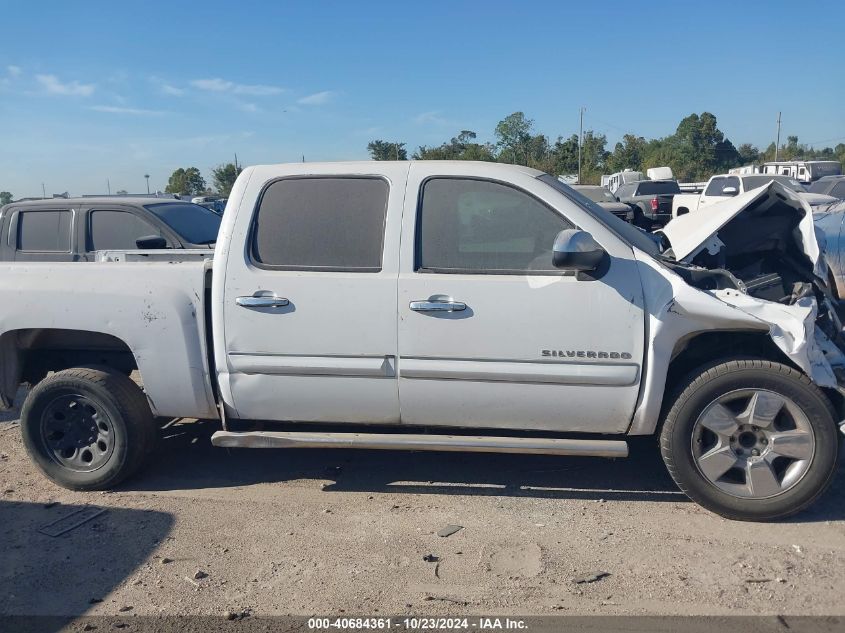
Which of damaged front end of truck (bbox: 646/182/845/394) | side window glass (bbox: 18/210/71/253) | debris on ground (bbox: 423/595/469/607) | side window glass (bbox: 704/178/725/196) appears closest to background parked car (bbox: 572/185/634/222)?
side window glass (bbox: 704/178/725/196)

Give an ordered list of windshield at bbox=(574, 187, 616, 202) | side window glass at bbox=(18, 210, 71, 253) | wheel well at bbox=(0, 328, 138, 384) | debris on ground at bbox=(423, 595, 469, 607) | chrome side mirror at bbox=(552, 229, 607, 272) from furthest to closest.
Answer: windshield at bbox=(574, 187, 616, 202) < side window glass at bbox=(18, 210, 71, 253) < wheel well at bbox=(0, 328, 138, 384) < chrome side mirror at bbox=(552, 229, 607, 272) < debris on ground at bbox=(423, 595, 469, 607)

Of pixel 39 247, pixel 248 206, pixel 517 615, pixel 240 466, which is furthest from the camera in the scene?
pixel 39 247

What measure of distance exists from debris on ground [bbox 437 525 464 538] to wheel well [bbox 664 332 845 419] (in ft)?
4.41

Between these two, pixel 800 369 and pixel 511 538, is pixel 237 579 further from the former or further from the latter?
pixel 800 369

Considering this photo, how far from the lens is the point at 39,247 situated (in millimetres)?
8414

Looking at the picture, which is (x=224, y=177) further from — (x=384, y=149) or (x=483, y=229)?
(x=483, y=229)

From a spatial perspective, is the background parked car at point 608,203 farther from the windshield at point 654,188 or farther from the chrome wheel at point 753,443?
the chrome wheel at point 753,443

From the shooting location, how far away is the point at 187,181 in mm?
57156

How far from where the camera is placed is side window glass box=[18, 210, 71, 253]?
27.4 ft

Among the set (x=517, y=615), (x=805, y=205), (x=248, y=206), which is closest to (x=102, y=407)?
(x=248, y=206)

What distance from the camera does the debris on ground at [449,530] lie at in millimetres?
3797

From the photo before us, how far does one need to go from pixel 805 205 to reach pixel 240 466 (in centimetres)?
393

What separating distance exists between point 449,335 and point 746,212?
7.29ft

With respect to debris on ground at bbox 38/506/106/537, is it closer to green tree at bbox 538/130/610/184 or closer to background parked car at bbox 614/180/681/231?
background parked car at bbox 614/180/681/231
